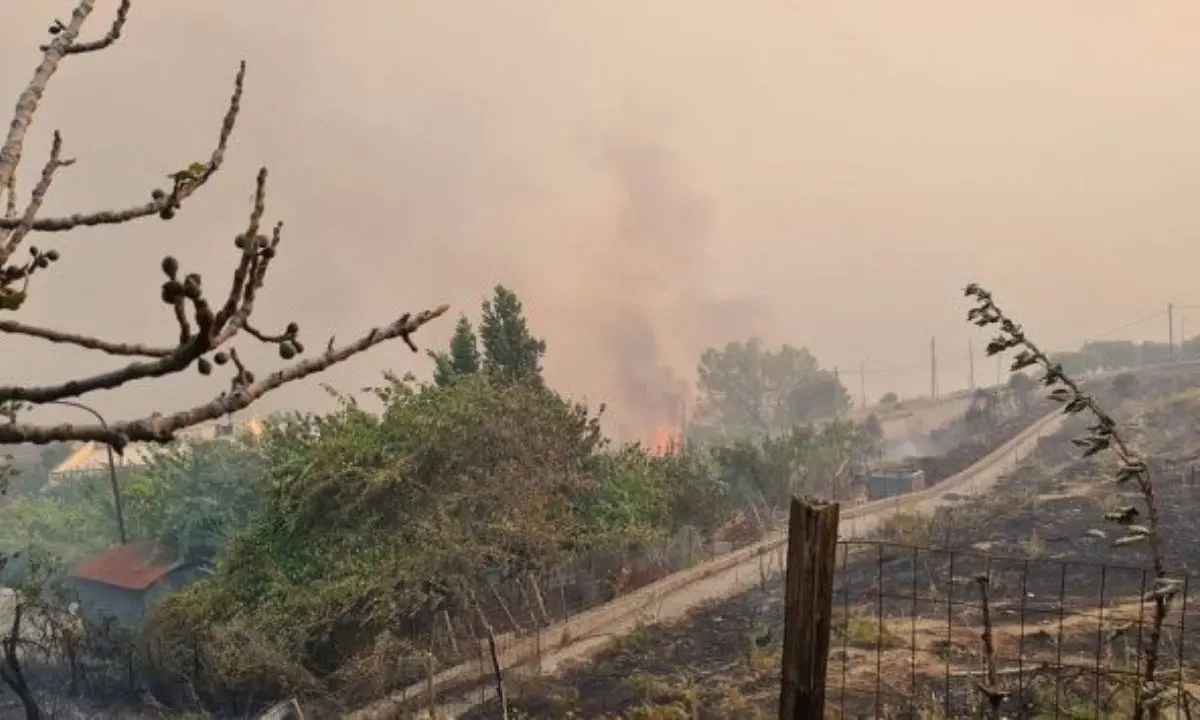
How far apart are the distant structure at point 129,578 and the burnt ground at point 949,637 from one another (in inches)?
783

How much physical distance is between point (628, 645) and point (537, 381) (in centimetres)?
877

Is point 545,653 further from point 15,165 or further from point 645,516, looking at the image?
point 15,165

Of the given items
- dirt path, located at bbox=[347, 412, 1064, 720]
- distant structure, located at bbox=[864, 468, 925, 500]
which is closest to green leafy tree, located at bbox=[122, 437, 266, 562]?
dirt path, located at bbox=[347, 412, 1064, 720]

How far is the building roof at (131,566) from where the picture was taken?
29.4 metres

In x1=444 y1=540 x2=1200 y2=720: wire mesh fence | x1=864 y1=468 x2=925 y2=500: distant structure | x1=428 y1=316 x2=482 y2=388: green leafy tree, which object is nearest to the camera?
x1=444 y1=540 x2=1200 y2=720: wire mesh fence

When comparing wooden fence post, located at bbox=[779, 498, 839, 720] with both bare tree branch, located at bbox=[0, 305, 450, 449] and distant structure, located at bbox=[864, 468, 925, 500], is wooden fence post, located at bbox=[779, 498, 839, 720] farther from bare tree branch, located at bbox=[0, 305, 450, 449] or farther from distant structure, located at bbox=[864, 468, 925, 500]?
distant structure, located at bbox=[864, 468, 925, 500]

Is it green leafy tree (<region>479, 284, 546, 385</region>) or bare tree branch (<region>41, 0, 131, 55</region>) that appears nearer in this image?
bare tree branch (<region>41, 0, 131, 55</region>)

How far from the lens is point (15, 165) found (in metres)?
1.88

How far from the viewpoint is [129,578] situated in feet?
97.7

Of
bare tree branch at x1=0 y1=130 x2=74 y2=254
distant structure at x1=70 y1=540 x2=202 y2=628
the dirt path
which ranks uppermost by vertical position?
bare tree branch at x1=0 y1=130 x2=74 y2=254

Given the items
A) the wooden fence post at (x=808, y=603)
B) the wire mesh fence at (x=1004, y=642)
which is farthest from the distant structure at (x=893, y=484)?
the wooden fence post at (x=808, y=603)

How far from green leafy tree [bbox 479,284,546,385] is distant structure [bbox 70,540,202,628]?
14354 millimetres

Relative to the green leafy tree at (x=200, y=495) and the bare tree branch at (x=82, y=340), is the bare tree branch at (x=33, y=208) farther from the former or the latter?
the green leafy tree at (x=200, y=495)

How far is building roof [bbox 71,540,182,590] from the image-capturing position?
96.6ft
